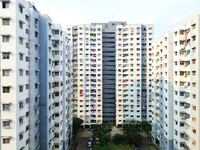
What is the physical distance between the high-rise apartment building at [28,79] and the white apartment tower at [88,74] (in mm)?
25066

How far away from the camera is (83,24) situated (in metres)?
58.6

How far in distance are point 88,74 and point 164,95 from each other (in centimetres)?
3029

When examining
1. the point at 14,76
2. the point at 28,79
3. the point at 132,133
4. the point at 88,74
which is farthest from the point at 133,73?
the point at 14,76

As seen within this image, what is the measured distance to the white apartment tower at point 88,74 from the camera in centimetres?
5692

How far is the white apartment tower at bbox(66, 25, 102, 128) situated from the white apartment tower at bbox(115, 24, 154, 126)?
7706mm

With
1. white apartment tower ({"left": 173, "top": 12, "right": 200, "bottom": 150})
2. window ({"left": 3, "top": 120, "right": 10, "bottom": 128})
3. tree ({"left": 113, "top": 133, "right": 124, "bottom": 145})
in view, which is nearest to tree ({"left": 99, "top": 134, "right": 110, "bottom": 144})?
tree ({"left": 113, "top": 133, "right": 124, "bottom": 145})

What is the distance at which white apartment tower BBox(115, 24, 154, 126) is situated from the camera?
5578 centimetres

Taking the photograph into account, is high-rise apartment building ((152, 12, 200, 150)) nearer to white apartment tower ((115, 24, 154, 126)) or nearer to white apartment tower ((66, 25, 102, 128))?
white apartment tower ((115, 24, 154, 126))

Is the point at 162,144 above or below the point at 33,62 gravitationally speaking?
below

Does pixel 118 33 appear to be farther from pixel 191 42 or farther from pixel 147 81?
pixel 191 42

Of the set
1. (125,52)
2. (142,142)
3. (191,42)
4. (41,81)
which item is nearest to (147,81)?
(125,52)

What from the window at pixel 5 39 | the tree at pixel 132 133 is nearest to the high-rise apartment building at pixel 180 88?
the tree at pixel 132 133

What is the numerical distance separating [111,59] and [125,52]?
24.2 feet

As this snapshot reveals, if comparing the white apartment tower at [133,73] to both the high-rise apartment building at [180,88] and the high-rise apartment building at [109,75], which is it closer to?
the high-rise apartment building at [109,75]
